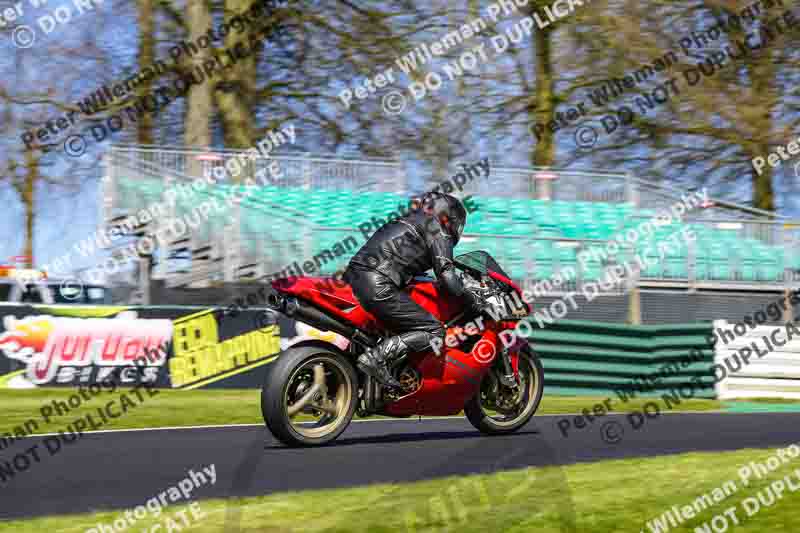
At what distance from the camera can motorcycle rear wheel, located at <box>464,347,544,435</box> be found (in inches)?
320

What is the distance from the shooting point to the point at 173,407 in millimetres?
12164

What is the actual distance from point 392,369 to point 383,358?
0.14 meters

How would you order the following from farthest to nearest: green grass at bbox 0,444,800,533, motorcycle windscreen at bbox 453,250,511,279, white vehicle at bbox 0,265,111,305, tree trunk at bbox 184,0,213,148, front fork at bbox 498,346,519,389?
tree trunk at bbox 184,0,213,148 < white vehicle at bbox 0,265,111,305 < front fork at bbox 498,346,519,389 < motorcycle windscreen at bbox 453,250,511,279 < green grass at bbox 0,444,800,533

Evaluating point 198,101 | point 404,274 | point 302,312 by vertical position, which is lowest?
point 302,312

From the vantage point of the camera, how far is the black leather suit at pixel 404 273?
24.6 ft

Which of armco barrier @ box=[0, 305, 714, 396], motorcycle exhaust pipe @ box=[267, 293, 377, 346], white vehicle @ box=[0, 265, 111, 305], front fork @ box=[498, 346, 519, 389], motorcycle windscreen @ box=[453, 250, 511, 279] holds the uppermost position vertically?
motorcycle windscreen @ box=[453, 250, 511, 279]

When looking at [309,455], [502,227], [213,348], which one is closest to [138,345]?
[213,348]

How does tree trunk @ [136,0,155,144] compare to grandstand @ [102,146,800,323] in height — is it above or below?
above

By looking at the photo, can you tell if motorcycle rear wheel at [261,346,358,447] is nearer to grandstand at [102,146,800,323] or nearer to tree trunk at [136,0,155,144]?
grandstand at [102,146,800,323]

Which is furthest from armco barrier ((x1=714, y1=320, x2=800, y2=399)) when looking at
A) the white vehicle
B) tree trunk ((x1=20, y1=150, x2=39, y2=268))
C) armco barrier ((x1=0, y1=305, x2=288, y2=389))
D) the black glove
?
tree trunk ((x1=20, y1=150, x2=39, y2=268))

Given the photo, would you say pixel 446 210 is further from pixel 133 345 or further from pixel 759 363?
pixel 759 363

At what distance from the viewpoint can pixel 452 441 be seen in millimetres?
8039

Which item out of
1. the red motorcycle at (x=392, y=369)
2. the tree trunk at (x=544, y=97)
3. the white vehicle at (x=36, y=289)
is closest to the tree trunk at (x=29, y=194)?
the white vehicle at (x=36, y=289)

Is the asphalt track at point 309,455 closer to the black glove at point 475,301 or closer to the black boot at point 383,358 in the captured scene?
the black boot at point 383,358
